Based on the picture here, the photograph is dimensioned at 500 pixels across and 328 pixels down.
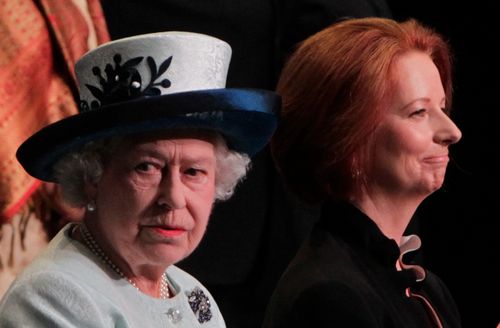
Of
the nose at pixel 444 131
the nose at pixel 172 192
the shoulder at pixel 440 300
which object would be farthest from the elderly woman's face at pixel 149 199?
the shoulder at pixel 440 300

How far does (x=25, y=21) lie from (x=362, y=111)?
1045mm

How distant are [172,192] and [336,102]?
441mm

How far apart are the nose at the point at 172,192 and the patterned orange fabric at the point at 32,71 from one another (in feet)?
3.17

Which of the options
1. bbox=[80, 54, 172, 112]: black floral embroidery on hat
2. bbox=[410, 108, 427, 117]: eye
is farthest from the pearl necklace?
bbox=[410, 108, 427, 117]: eye

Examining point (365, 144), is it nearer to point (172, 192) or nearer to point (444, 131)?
point (444, 131)

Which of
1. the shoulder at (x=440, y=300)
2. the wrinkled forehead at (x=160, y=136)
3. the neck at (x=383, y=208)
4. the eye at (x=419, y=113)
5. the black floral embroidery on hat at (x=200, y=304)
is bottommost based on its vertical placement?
the shoulder at (x=440, y=300)

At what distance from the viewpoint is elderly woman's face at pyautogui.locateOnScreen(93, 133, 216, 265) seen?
2.44 m

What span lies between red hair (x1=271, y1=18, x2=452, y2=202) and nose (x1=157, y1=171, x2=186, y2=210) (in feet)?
1.30

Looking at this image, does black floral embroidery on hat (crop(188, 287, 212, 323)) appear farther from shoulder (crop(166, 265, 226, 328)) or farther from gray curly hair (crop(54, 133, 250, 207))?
gray curly hair (crop(54, 133, 250, 207))

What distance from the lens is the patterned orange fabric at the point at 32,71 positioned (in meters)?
3.34

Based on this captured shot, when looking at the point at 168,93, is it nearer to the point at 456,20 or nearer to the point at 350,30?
the point at 350,30

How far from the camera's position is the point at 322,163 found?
277cm

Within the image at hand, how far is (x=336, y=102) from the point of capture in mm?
2723

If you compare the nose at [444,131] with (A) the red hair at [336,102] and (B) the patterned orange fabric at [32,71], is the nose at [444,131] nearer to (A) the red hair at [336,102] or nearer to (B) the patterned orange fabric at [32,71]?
(A) the red hair at [336,102]
